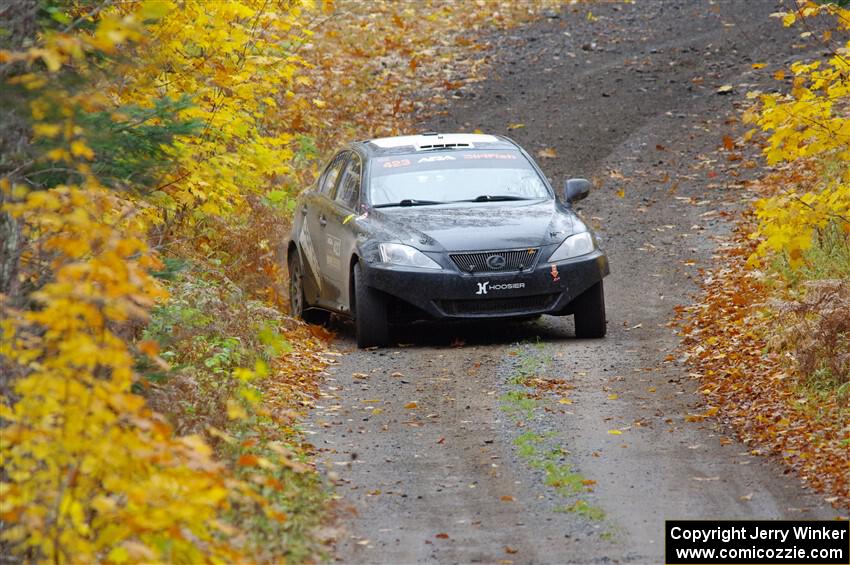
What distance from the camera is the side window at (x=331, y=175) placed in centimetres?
1385

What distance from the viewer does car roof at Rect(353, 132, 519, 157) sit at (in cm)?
1340

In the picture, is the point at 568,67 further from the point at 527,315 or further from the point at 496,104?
the point at 527,315

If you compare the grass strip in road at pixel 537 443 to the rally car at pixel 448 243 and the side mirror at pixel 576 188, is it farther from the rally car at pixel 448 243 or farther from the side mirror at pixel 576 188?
the side mirror at pixel 576 188

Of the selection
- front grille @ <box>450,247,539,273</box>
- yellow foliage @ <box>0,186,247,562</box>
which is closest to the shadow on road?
front grille @ <box>450,247,539,273</box>

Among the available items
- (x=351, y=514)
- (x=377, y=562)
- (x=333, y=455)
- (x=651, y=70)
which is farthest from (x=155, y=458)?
(x=651, y=70)

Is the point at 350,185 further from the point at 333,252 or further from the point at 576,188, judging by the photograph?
the point at 576,188

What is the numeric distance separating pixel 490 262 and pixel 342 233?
173 centimetres

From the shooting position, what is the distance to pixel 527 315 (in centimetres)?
1169

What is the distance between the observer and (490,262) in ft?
38.1

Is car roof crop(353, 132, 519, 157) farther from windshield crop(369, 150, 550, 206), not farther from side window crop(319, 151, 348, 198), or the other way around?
side window crop(319, 151, 348, 198)

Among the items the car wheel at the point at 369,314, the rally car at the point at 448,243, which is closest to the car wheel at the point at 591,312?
the rally car at the point at 448,243

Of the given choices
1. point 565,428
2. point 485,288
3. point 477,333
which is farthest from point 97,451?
point 477,333

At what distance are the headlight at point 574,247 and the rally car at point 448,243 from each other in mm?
13

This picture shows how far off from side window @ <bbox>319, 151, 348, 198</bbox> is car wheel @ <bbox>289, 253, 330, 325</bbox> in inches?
30.9
